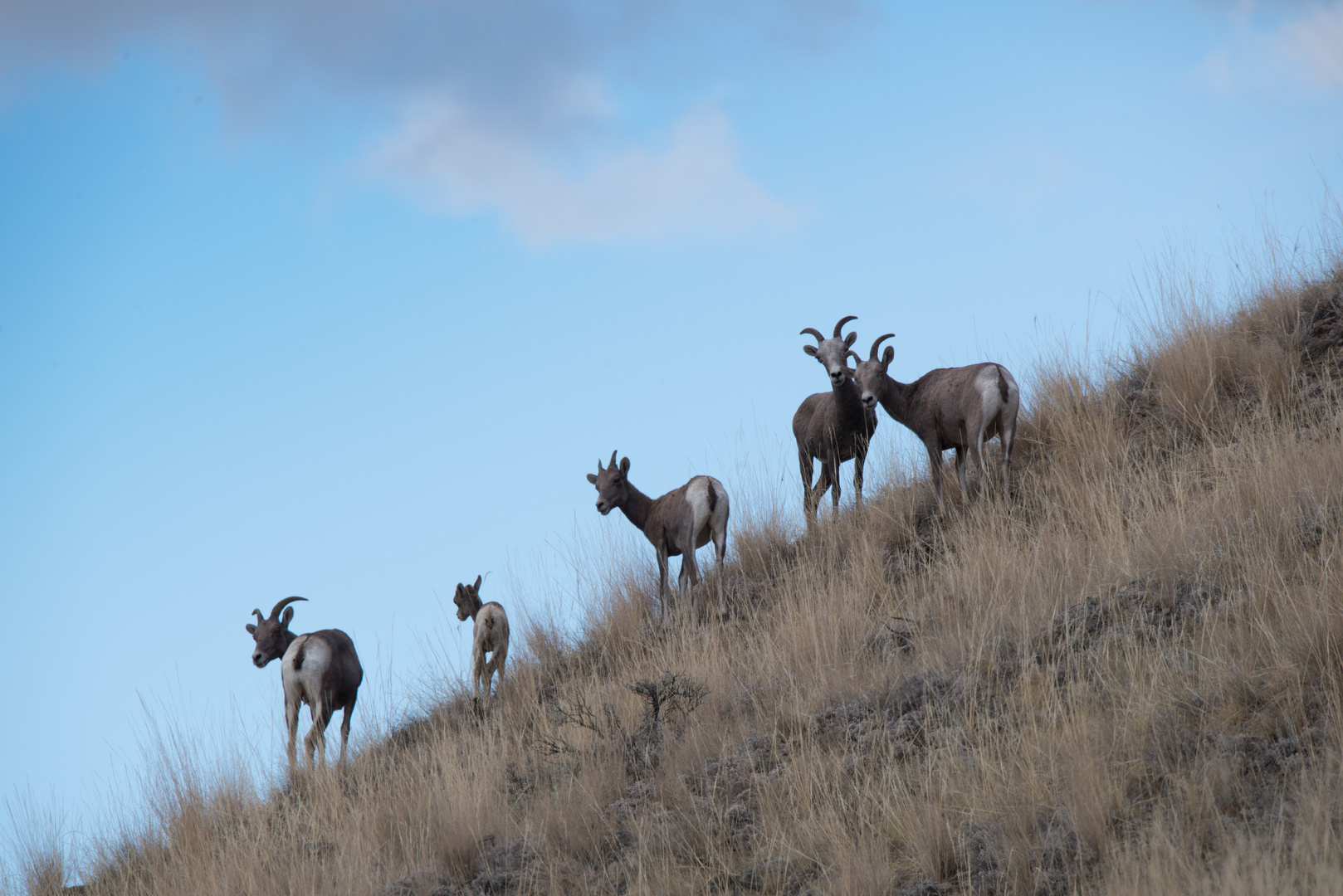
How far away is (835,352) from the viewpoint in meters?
12.9

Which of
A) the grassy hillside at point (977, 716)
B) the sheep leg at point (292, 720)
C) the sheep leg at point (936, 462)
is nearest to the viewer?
the grassy hillside at point (977, 716)

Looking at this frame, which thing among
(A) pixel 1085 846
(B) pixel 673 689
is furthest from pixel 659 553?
(A) pixel 1085 846

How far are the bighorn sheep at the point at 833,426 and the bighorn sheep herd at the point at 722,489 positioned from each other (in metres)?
0.01

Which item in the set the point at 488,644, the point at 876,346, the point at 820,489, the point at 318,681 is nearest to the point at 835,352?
the point at 876,346

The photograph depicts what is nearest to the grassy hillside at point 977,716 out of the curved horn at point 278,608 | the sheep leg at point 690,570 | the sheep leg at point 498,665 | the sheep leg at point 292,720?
the sheep leg at point 498,665

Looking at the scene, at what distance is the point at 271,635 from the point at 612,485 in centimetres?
453

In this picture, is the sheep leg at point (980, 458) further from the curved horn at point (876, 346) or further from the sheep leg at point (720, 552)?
the sheep leg at point (720, 552)

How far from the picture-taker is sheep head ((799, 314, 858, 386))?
12711 millimetres

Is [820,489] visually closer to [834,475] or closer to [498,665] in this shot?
[834,475]

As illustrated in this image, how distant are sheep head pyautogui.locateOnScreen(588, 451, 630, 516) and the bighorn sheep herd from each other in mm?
17

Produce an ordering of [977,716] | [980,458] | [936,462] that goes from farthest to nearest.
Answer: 1. [936,462]
2. [980,458]
3. [977,716]

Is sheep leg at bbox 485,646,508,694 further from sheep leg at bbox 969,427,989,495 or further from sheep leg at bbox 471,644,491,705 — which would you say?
sheep leg at bbox 969,427,989,495

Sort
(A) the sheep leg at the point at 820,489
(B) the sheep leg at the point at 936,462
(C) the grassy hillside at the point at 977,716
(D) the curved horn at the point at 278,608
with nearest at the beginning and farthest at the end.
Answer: (C) the grassy hillside at the point at 977,716
(B) the sheep leg at the point at 936,462
(D) the curved horn at the point at 278,608
(A) the sheep leg at the point at 820,489

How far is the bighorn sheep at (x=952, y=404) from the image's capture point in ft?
36.7
